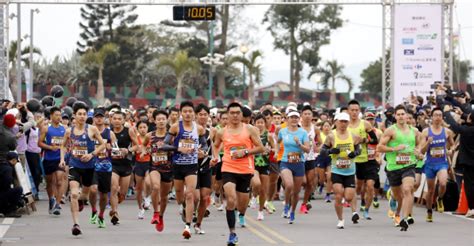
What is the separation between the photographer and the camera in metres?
20.6

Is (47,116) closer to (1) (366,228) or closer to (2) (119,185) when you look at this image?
(2) (119,185)

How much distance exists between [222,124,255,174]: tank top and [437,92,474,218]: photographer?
544 cm

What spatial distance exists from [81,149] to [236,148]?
3.12 metres

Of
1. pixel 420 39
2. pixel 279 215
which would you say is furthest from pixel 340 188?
pixel 420 39

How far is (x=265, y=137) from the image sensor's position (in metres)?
22.6

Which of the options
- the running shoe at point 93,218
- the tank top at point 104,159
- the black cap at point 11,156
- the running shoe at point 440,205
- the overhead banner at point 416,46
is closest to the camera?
the tank top at point 104,159

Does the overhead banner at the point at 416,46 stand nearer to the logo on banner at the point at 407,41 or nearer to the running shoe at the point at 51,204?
the logo on banner at the point at 407,41

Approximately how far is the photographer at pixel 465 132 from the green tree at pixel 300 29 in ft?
208

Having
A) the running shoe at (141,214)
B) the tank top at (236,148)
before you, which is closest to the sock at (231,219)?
the tank top at (236,148)

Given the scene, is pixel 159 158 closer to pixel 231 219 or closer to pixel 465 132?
pixel 231 219

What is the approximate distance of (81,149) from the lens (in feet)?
60.0

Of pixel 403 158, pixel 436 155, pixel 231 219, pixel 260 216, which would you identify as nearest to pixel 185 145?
pixel 231 219

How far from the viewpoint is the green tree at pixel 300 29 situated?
8569cm

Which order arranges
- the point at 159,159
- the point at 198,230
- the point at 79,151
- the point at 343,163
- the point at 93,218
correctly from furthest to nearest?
the point at 93,218 → the point at 343,163 → the point at 159,159 → the point at 79,151 → the point at 198,230
